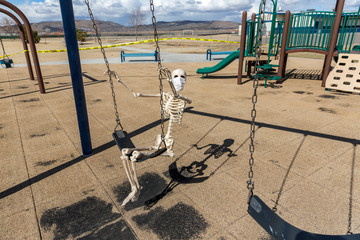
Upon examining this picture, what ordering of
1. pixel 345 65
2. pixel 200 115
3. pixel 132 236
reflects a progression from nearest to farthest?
pixel 132 236 < pixel 200 115 < pixel 345 65

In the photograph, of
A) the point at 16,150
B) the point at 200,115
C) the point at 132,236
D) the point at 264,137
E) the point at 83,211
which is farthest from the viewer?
the point at 200,115

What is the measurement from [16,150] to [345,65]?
11752 mm

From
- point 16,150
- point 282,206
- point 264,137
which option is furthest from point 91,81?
point 282,206

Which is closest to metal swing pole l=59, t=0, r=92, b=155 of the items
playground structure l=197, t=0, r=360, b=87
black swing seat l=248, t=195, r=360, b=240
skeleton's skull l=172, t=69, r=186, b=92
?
skeleton's skull l=172, t=69, r=186, b=92

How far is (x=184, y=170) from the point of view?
4434 mm

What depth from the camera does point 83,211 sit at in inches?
135

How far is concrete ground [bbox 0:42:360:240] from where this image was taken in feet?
10.5

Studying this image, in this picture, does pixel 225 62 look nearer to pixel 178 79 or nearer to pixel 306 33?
pixel 306 33

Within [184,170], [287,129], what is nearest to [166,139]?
[184,170]

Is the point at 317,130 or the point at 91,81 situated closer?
the point at 317,130

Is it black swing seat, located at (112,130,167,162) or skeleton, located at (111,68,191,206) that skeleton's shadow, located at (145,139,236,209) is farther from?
black swing seat, located at (112,130,167,162)

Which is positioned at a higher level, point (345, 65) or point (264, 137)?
point (345, 65)

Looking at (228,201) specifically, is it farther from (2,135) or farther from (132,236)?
(2,135)

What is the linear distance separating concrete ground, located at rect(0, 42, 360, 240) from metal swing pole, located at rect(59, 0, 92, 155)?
498mm
